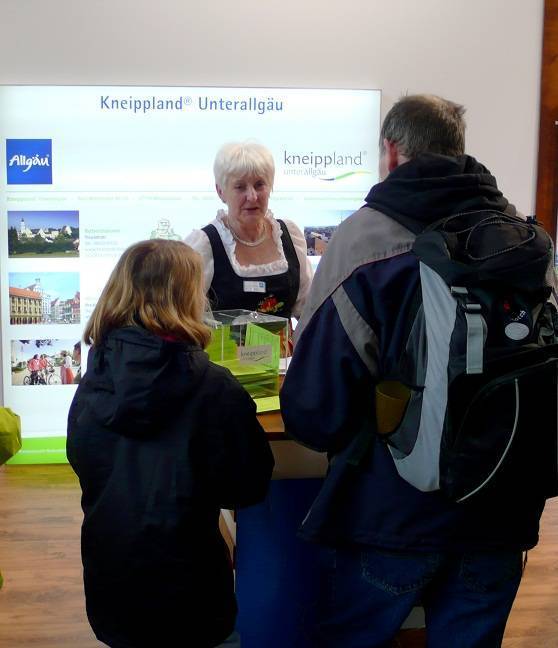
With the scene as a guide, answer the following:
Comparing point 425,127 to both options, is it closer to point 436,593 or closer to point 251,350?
point 251,350

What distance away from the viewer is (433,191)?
1.29 metres

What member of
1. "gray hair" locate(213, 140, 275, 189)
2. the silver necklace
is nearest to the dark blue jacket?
"gray hair" locate(213, 140, 275, 189)

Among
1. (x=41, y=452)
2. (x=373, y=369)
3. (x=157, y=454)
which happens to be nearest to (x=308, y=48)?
(x=41, y=452)

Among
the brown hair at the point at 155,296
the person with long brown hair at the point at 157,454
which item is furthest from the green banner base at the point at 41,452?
the brown hair at the point at 155,296

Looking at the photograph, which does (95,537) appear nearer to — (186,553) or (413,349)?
(186,553)

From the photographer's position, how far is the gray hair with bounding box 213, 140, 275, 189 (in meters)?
2.29

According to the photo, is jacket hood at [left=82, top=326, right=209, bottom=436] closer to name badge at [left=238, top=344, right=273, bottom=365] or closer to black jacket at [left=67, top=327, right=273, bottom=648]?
black jacket at [left=67, top=327, right=273, bottom=648]

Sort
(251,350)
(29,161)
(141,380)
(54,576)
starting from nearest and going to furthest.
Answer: (141,380) < (251,350) < (54,576) < (29,161)

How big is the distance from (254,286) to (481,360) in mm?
1303

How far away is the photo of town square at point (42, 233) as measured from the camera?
360cm

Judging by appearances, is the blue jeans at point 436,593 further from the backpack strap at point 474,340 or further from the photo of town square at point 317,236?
the photo of town square at point 317,236

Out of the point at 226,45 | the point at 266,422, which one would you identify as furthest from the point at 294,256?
the point at 226,45

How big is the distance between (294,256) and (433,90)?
1.80 metres

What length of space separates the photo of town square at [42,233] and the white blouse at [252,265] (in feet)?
4.74
